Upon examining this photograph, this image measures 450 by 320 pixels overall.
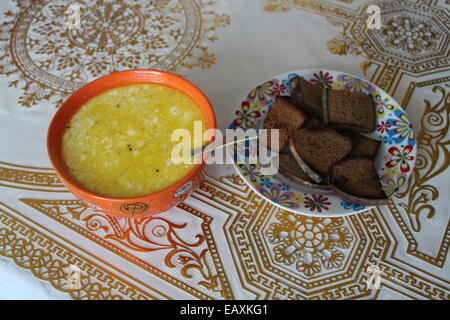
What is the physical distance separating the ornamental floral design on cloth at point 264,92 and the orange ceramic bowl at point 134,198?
0.21 metres

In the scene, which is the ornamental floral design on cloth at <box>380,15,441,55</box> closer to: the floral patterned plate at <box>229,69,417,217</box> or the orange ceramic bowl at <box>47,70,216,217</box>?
the floral patterned plate at <box>229,69,417,217</box>

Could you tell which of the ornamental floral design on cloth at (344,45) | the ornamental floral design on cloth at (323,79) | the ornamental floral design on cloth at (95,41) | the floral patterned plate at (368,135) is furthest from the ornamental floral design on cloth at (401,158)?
the ornamental floral design on cloth at (95,41)

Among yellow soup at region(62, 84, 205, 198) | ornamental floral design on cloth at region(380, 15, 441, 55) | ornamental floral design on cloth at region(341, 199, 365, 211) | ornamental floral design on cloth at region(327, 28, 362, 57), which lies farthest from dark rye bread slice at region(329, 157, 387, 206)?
ornamental floral design on cloth at region(380, 15, 441, 55)

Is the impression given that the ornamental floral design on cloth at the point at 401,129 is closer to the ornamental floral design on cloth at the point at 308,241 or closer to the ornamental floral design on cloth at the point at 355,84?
the ornamental floral design on cloth at the point at 355,84

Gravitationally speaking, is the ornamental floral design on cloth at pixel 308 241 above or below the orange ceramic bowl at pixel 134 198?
below

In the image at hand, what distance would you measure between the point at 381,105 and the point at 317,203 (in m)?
0.45

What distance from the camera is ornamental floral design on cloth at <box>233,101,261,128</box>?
3.64ft

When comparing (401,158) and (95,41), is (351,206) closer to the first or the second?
(401,158)

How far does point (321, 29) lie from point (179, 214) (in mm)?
993

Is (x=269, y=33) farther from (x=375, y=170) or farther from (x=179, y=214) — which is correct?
(x=179, y=214)

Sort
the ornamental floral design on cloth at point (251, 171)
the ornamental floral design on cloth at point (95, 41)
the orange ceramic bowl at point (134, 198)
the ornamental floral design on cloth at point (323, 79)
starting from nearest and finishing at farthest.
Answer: the orange ceramic bowl at point (134, 198)
the ornamental floral design on cloth at point (251, 171)
the ornamental floral design on cloth at point (323, 79)
the ornamental floral design on cloth at point (95, 41)

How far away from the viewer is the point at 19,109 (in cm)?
126

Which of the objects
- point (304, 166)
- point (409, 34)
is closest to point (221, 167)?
point (304, 166)

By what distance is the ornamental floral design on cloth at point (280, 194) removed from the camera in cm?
94
